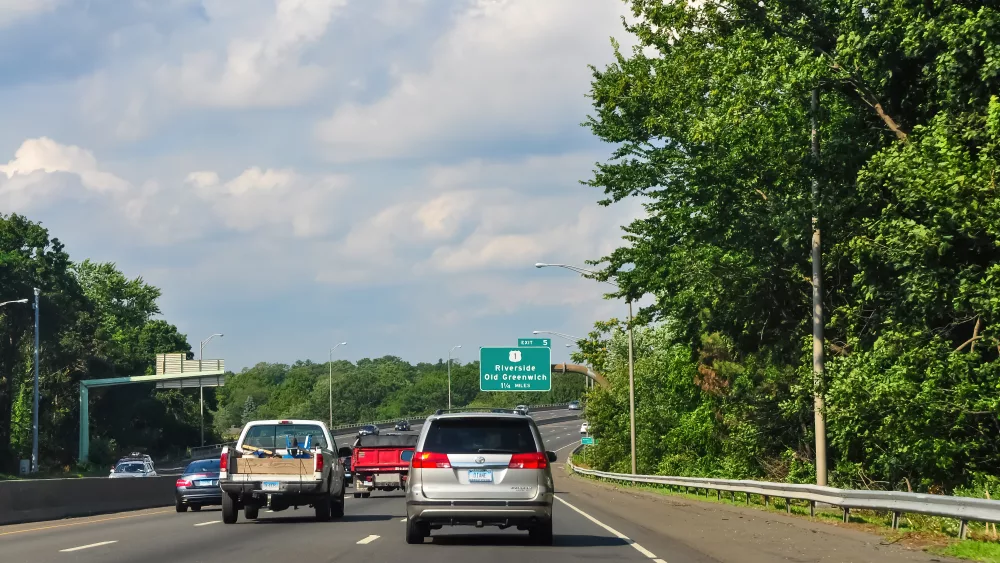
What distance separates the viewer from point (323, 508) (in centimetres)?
2414

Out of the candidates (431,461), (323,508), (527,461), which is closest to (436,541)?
(431,461)

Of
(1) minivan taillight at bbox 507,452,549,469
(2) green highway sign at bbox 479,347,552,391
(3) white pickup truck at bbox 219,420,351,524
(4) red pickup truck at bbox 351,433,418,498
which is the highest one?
(2) green highway sign at bbox 479,347,552,391

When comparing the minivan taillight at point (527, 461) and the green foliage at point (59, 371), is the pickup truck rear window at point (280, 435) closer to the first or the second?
the minivan taillight at point (527, 461)

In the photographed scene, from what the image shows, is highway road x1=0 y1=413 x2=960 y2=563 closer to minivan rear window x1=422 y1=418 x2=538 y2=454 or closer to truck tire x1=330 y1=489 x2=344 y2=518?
truck tire x1=330 y1=489 x2=344 y2=518

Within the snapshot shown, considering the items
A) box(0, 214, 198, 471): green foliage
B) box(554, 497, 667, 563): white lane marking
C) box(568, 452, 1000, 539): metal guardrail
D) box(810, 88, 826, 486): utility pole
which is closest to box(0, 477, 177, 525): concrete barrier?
box(554, 497, 667, 563): white lane marking

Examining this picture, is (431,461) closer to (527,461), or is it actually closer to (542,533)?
(527,461)

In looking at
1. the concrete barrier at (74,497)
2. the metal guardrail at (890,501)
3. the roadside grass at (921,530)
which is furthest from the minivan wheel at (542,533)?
the concrete barrier at (74,497)

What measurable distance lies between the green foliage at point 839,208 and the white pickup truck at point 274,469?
10.2m

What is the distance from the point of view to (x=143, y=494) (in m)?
35.4

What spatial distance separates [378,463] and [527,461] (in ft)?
89.8

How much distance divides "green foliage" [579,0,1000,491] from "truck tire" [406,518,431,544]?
403 inches

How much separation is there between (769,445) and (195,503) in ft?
69.3

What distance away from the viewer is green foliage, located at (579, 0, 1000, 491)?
74.7 ft

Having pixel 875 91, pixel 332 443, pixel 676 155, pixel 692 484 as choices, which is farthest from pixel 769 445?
pixel 332 443
